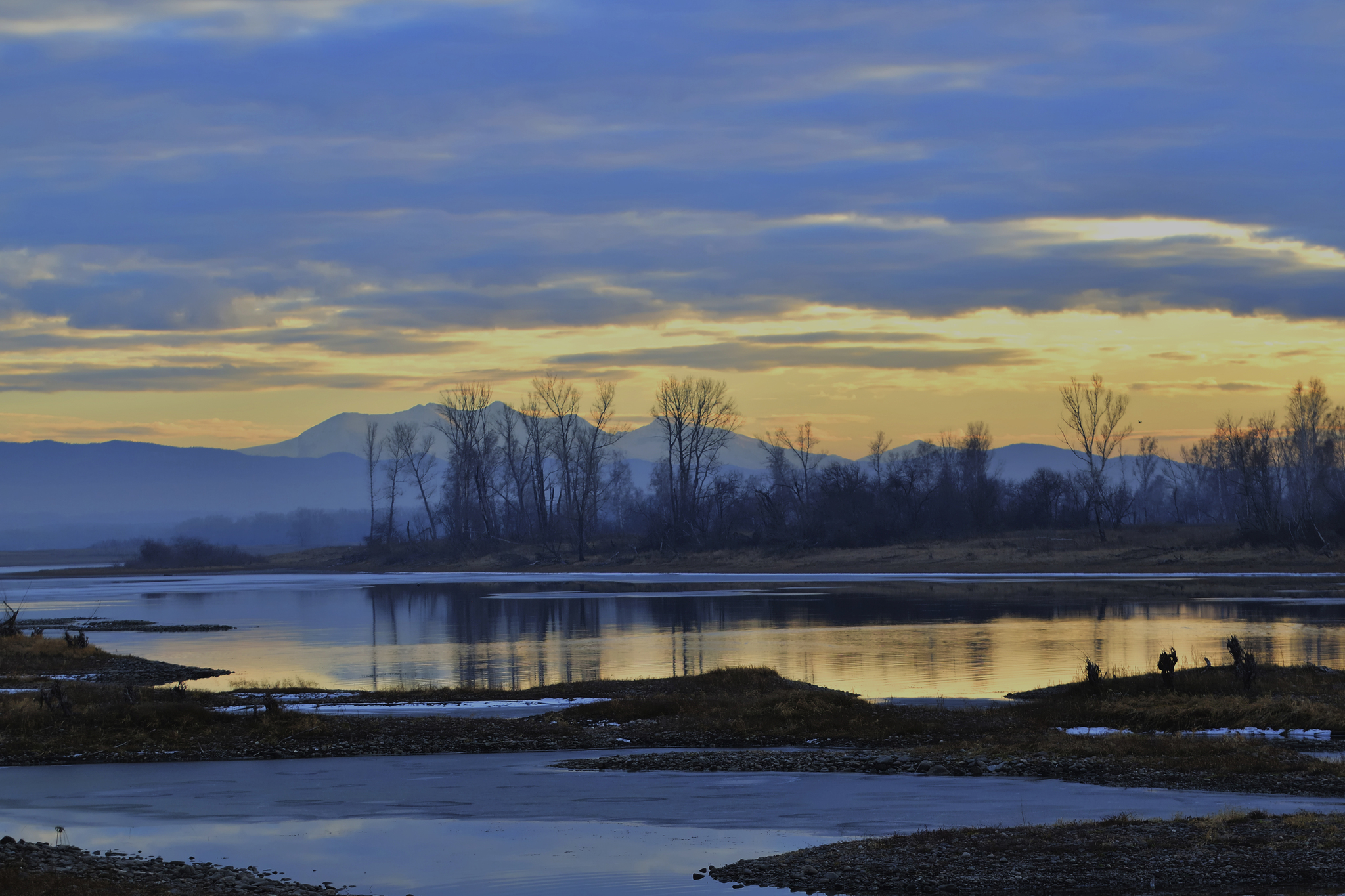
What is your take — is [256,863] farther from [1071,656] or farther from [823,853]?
[1071,656]

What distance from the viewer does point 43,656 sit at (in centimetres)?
3834

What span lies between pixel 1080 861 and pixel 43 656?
3535 cm

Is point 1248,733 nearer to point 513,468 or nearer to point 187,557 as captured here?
point 513,468

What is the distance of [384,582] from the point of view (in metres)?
96.9

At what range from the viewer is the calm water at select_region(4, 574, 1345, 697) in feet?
110

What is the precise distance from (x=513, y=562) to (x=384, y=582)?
17885 mm

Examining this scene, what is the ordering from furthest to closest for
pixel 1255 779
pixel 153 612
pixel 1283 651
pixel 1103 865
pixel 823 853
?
pixel 153 612 → pixel 1283 651 → pixel 1255 779 → pixel 823 853 → pixel 1103 865

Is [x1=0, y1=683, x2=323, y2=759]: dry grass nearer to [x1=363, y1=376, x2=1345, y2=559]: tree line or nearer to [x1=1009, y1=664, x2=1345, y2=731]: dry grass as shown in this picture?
[x1=1009, y1=664, x2=1345, y2=731]: dry grass

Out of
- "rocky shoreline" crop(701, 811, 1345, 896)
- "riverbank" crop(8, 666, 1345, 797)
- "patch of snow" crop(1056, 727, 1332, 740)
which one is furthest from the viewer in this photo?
"patch of snow" crop(1056, 727, 1332, 740)

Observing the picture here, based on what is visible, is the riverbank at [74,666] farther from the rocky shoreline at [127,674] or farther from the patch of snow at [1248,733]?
the patch of snow at [1248,733]

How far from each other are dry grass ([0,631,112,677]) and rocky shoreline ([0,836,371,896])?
2342 centimetres

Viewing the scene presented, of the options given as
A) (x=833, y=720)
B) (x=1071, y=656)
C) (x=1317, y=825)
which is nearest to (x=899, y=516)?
(x=1071, y=656)

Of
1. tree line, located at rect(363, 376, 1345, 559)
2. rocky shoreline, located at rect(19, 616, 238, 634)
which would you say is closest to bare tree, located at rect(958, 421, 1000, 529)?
tree line, located at rect(363, 376, 1345, 559)

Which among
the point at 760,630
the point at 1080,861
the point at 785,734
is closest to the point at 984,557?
the point at 760,630
